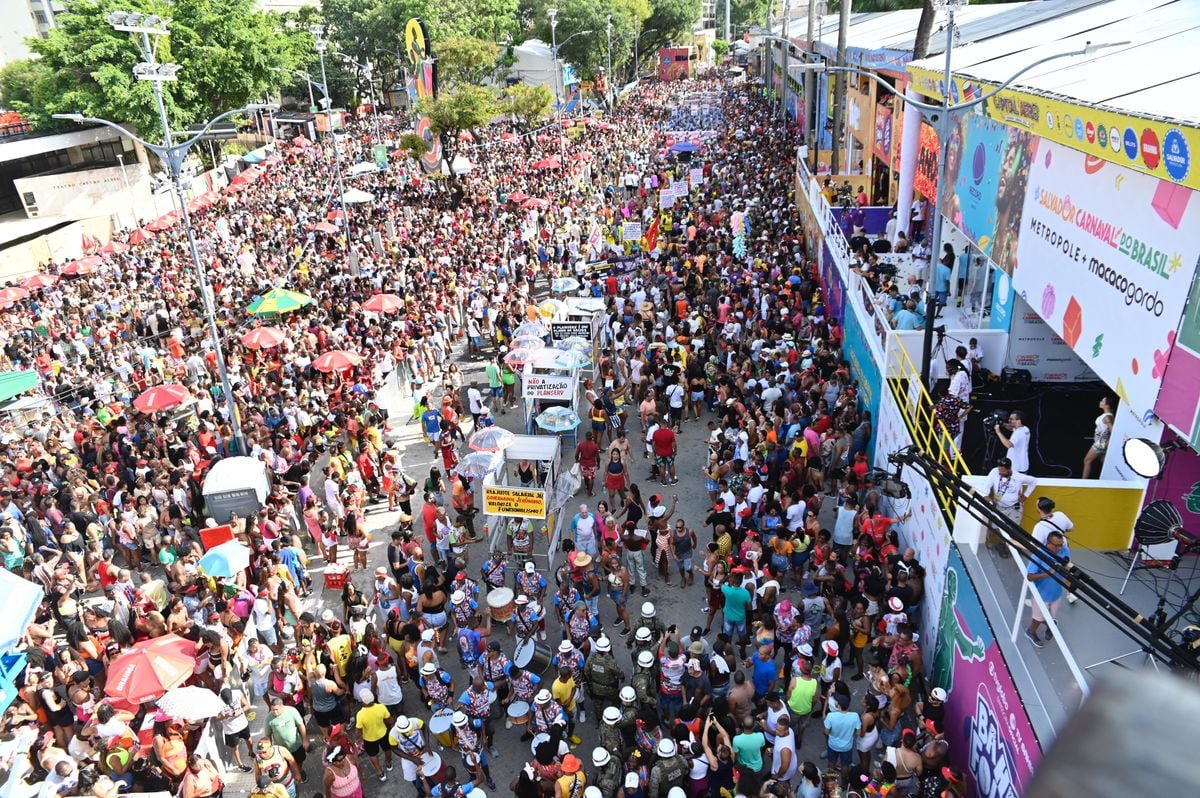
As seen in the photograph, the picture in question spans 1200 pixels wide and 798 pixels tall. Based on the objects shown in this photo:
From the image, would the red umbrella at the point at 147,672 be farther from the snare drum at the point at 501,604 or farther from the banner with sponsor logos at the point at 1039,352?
the banner with sponsor logos at the point at 1039,352

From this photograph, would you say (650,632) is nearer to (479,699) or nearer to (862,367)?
(479,699)

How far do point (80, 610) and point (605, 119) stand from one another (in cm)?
5840

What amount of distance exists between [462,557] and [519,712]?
3439 mm

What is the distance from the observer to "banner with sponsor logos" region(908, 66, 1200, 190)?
830 centimetres

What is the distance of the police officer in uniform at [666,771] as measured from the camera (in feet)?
26.8

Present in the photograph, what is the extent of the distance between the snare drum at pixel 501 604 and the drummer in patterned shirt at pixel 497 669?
1388mm

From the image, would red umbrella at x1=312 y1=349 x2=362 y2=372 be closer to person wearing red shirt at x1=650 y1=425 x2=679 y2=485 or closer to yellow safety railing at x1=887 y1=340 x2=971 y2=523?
person wearing red shirt at x1=650 y1=425 x2=679 y2=485

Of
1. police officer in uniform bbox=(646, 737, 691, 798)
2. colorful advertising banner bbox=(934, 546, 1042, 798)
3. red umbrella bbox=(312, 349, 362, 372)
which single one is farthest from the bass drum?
red umbrella bbox=(312, 349, 362, 372)

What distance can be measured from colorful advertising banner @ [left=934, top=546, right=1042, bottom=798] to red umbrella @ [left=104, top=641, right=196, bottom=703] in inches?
348

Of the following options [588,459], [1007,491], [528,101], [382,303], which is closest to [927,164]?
[588,459]

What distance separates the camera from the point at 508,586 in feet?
43.0

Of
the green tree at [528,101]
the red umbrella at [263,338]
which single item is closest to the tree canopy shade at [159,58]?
the green tree at [528,101]

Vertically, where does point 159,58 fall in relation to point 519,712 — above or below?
above

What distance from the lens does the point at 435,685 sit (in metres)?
9.65
